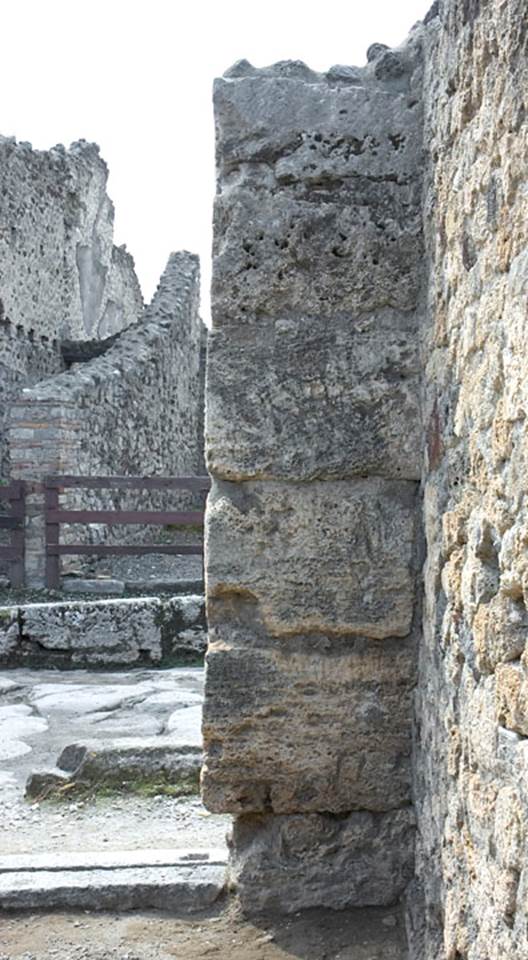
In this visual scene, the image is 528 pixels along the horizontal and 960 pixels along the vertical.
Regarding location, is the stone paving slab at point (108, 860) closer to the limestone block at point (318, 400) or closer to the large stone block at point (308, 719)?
the large stone block at point (308, 719)

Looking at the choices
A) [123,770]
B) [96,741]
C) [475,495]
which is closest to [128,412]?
[96,741]

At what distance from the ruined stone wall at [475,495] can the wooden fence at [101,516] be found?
23.5ft

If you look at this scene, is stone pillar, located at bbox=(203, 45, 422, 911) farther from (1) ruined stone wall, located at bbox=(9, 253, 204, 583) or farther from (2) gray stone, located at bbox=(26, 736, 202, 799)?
(1) ruined stone wall, located at bbox=(9, 253, 204, 583)

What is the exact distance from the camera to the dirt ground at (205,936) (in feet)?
9.24

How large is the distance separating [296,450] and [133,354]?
11.1m

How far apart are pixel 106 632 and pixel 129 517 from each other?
10.2 feet

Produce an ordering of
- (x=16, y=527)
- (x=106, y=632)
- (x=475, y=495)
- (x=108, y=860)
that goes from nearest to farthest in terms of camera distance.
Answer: (x=475, y=495) < (x=108, y=860) < (x=106, y=632) < (x=16, y=527)

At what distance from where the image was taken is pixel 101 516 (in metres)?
9.94

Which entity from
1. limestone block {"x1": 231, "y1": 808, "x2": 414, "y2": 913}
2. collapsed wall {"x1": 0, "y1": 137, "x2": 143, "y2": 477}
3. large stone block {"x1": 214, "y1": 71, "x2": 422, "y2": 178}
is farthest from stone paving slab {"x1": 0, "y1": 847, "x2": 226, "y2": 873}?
collapsed wall {"x1": 0, "y1": 137, "x2": 143, "y2": 477}

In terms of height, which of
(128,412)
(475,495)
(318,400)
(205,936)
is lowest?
(205,936)

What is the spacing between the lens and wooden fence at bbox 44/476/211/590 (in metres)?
9.88

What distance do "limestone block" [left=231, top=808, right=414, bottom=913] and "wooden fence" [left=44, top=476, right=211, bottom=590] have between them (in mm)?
6746

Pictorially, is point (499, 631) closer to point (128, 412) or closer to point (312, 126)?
point (312, 126)

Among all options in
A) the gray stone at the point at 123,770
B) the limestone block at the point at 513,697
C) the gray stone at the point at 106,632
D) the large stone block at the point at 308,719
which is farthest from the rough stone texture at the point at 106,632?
the limestone block at the point at 513,697
